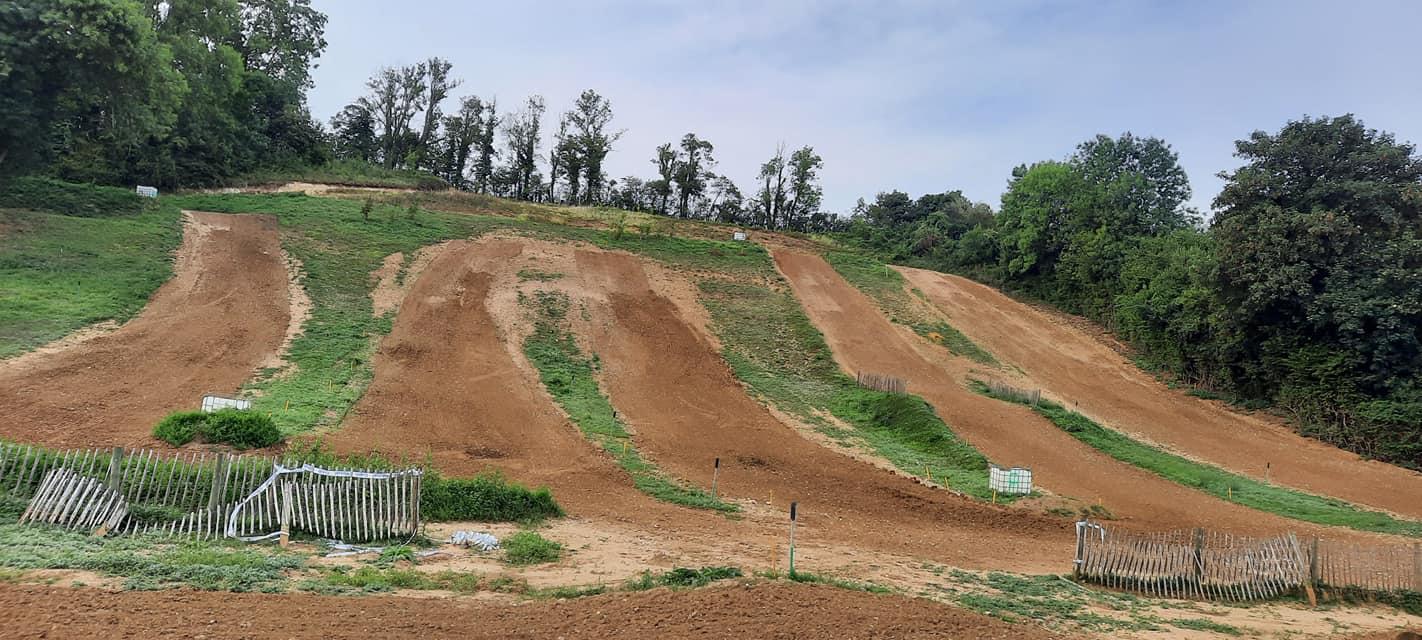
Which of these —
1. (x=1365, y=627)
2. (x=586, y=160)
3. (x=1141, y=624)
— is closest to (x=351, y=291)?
(x=1141, y=624)

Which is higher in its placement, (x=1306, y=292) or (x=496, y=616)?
(x=1306, y=292)

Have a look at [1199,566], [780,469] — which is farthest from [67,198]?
[1199,566]

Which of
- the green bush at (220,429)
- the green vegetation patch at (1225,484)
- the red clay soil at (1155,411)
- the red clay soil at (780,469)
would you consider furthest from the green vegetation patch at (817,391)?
the green bush at (220,429)

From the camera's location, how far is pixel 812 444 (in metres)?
20.3

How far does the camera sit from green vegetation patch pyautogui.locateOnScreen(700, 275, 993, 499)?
1986cm

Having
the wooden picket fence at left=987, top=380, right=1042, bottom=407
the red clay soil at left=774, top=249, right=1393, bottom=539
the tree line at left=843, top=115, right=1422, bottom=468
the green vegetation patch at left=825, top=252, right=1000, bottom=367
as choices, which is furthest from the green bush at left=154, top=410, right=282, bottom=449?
the tree line at left=843, top=115, right=1422, bottom=468

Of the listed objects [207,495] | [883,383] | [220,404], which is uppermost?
[883,383]

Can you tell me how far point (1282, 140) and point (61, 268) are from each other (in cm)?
4175

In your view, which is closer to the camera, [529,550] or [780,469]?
[529,550]

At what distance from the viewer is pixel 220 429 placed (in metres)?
14.4

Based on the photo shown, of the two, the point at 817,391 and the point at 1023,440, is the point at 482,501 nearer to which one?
the point at 817,391

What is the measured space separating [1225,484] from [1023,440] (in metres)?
5.12

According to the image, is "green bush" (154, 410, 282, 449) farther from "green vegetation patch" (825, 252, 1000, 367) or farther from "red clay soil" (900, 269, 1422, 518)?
"green vegetation patch" (825, 252, 1000, 367)

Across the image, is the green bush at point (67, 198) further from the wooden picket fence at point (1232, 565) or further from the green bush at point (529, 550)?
the wooden picket fence at point (1232, 565)
